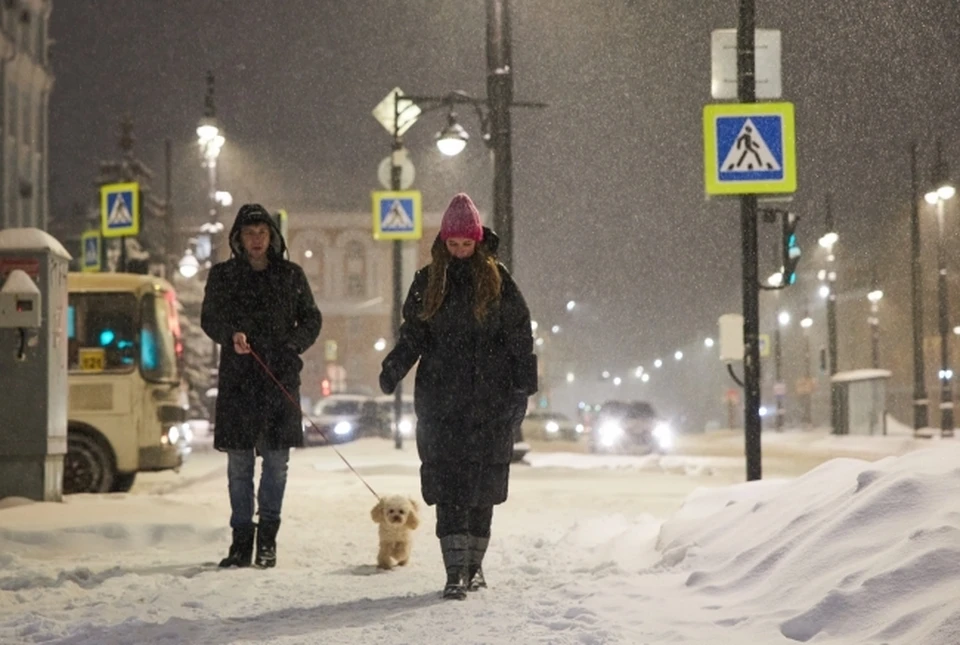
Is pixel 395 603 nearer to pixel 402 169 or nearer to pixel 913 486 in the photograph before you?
pixel 913 486

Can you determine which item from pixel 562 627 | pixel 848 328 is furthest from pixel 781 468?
pixel 848 328

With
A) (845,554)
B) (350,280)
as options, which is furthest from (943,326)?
(350,280)

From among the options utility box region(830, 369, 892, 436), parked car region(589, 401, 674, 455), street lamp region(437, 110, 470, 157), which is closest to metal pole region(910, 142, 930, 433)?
utility box region(830, 369, 892, 436)

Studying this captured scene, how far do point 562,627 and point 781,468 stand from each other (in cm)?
1961

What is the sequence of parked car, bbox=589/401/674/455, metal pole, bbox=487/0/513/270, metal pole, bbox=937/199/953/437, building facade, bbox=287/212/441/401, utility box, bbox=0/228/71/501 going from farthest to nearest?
building facade, bbox=287/212/441/401, metal pole, bbox=937/199/953/437, parked car, bbox=589/401/674/455, metal pole, bbox=487/0/513/270, utility box, bbox=0/228/71/501

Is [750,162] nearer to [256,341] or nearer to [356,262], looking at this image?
[256,341]

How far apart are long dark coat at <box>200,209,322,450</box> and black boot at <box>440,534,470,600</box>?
1.67 m

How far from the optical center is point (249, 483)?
26.7 feet

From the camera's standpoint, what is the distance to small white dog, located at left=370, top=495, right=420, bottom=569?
8102 millimetres

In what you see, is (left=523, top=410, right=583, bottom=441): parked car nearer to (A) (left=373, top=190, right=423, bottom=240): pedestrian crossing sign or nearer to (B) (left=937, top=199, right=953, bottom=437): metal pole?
(B) (left=937, top=199, right=953, bottom=437): metal pole

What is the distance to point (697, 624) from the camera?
19.0 ft

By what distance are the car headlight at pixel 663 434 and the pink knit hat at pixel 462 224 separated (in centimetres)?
2796

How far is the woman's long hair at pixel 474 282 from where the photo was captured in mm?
6832

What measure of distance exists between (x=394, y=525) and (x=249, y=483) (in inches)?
35.1
